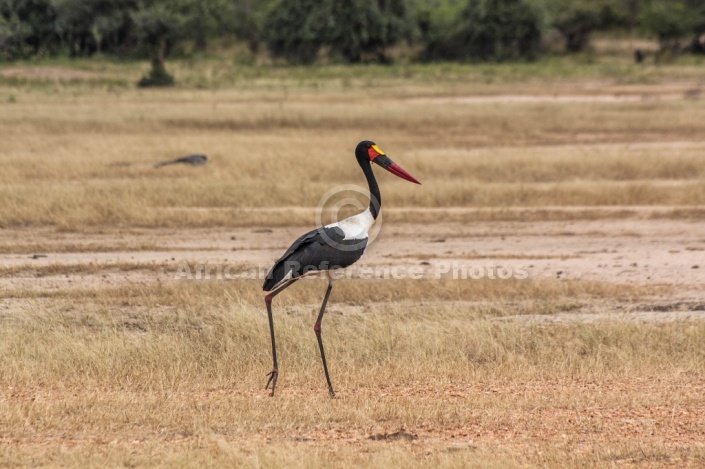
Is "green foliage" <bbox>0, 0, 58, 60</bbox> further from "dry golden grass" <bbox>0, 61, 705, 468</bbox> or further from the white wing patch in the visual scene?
the white wing patch

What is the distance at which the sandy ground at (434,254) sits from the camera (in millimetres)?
11258

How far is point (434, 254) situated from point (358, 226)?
509cm

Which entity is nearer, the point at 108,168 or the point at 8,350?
the point at 8,350

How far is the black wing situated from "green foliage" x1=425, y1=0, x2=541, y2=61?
45.3 meters

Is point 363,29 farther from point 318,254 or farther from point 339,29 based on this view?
point 318,254

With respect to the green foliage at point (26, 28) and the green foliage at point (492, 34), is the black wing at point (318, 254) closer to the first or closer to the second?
the green foliage at point (492, 34)

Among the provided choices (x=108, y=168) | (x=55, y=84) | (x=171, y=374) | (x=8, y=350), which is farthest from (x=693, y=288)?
(x=55, y=84)

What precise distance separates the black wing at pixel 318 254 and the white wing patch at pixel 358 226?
0.03 m

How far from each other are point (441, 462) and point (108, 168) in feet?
42.0

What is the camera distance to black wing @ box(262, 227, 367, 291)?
23.7 ft

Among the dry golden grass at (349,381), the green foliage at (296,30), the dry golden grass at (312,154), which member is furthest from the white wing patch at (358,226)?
the green foliage at (296,30)

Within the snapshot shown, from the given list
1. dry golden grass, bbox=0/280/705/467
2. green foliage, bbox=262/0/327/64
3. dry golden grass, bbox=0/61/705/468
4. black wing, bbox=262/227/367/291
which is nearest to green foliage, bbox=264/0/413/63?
green foliage, bbox=262/0/327/64

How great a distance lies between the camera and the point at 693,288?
10.8m

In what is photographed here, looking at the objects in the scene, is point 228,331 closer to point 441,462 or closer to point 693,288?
point 441,462
